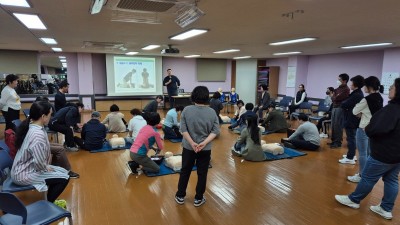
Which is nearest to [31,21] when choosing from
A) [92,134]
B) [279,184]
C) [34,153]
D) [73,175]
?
[92,134]

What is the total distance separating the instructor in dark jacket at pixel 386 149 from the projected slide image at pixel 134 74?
10081 millimetres

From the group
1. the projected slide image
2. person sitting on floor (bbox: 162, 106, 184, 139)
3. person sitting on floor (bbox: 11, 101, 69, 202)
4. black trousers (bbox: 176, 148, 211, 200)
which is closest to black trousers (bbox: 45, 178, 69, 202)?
person sitting on floor (bbox: 11, 101, 69, 202)

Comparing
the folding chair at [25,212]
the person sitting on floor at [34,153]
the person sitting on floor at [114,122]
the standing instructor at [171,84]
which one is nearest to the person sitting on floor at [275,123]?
the standing instructor at [171,84]

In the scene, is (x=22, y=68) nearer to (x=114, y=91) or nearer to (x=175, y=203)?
(x=114, y=91)

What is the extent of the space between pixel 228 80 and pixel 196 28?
9.53 meters

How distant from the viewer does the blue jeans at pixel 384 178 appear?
2.69 metres

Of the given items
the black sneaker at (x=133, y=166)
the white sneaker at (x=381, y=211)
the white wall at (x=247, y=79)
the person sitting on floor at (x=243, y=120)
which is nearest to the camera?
the white sneaker at (x=381, y=211)

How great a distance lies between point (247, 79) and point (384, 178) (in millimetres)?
10517

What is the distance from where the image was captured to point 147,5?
9.63 feet

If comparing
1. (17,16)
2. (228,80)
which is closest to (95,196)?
(17,16)

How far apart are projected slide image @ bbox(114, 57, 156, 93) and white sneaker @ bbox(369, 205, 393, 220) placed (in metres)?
10.1

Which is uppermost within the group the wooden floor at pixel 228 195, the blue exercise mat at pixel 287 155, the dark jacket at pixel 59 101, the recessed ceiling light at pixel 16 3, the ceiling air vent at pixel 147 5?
the recessed ceiling light at pixel 16 3

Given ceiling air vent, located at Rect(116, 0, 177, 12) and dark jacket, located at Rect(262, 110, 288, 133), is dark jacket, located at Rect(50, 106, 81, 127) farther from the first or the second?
dark jacket, located at Rect(262, 110, 288, 133)

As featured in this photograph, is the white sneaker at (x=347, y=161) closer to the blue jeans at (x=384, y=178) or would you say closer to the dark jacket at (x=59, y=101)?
the blue jeans at (x=384, y=178)
